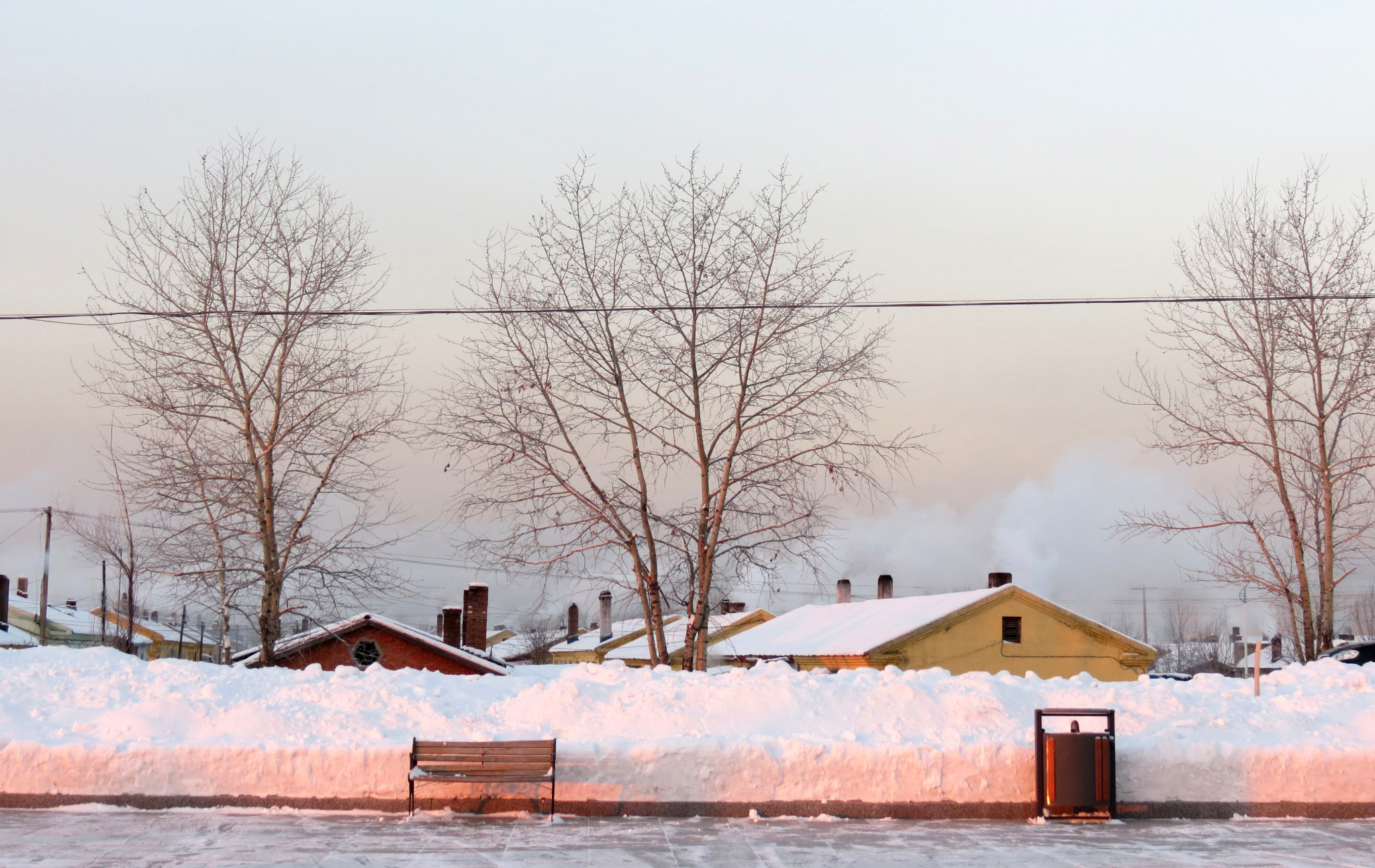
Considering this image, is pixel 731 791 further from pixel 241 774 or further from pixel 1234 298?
pixel 1234 298

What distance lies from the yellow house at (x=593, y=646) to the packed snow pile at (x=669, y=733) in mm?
50815

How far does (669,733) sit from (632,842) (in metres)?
1.93

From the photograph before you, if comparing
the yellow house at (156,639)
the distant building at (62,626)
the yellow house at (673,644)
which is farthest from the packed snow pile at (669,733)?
the distant building at (62,626)

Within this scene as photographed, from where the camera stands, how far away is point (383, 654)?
3378 centimetres

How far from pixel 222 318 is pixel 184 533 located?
4.64 metres

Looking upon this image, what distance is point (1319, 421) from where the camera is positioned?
2484 centimetres

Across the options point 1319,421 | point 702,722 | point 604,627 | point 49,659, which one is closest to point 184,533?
point 49,659

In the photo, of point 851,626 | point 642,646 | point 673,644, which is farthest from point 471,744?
point 642,646

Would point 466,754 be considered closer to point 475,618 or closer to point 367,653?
point 367,653

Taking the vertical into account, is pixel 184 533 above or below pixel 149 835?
above

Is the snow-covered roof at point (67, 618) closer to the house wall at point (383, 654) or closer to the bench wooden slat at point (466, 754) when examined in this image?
the house wall at point (383, 654)

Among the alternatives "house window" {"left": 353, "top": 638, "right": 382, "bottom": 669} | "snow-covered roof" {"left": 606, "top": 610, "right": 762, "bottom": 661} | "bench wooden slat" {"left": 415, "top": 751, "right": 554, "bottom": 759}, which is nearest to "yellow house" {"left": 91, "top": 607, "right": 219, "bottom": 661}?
"snow-covered roof" {"left": 606, "top": 610, "right": 762, "bottom": 661}

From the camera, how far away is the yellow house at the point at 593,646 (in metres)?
68.4

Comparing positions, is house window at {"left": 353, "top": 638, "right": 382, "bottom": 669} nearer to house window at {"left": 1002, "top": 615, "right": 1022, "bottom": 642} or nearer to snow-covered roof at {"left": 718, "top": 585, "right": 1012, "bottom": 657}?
snow-covered roof at {"left": 718, "top": 585, "right": 1012, "bottom": 657}
